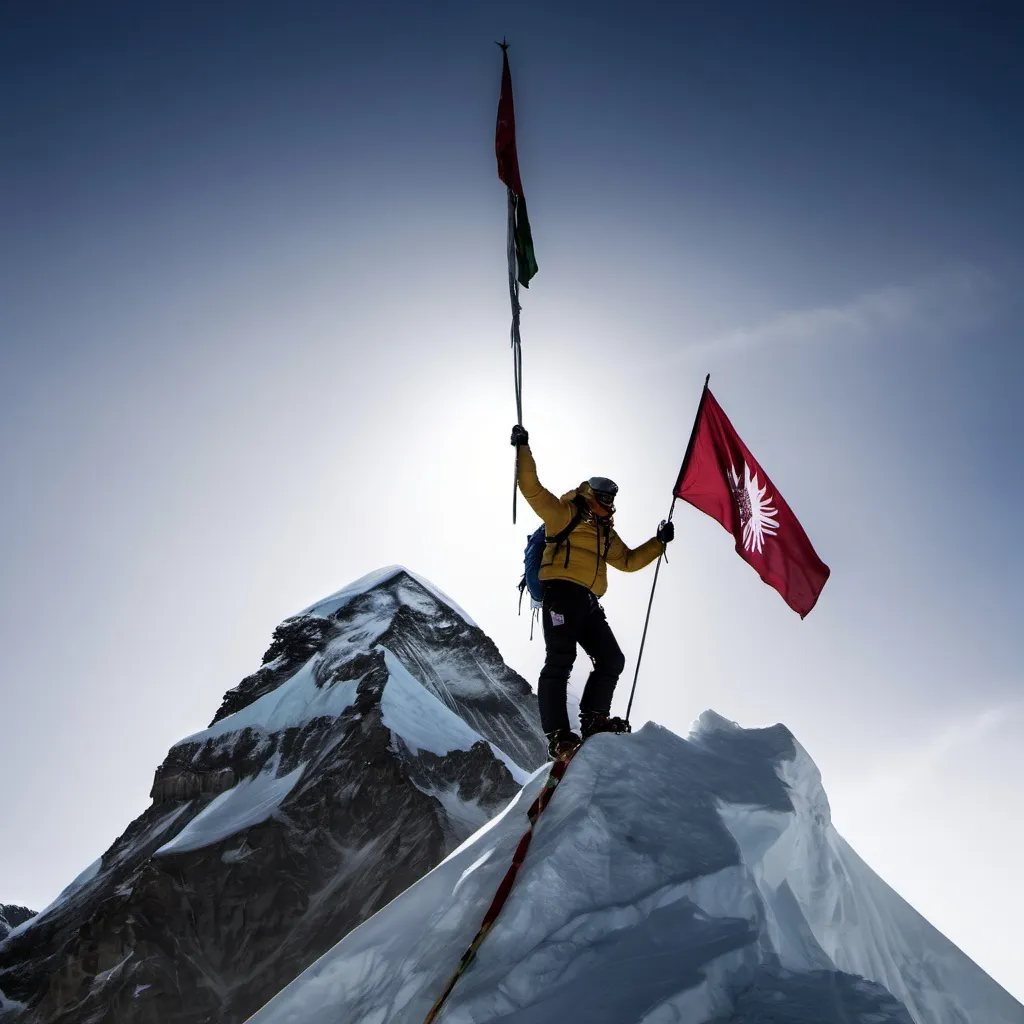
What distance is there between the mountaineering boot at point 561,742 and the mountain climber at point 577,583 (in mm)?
429

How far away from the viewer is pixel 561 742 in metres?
5.32

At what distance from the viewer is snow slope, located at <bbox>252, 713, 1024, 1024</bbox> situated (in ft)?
9.62

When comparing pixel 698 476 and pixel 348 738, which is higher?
pixel 348 738

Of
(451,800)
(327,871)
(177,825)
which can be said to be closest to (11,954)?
(177,825)

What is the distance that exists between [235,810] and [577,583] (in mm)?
51265

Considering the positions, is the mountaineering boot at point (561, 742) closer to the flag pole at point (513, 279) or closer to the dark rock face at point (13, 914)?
the flag pole at point (513, 279)

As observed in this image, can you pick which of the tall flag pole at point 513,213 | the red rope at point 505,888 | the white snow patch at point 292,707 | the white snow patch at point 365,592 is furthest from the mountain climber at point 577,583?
the white snow patch at point 365,592

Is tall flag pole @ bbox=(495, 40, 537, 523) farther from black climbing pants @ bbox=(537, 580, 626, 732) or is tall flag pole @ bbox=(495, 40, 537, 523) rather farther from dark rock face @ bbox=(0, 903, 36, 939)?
dark rock face @ bbox=(0, 903, 36, 939)

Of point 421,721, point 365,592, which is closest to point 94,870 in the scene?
point 421,721

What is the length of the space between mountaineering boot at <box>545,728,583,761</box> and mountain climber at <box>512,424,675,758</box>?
0.43 m

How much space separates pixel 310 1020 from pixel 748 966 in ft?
6.74

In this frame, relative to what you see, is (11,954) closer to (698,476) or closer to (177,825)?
(177,825)

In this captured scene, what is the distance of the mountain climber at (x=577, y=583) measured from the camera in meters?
6.13

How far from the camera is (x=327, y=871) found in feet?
139
